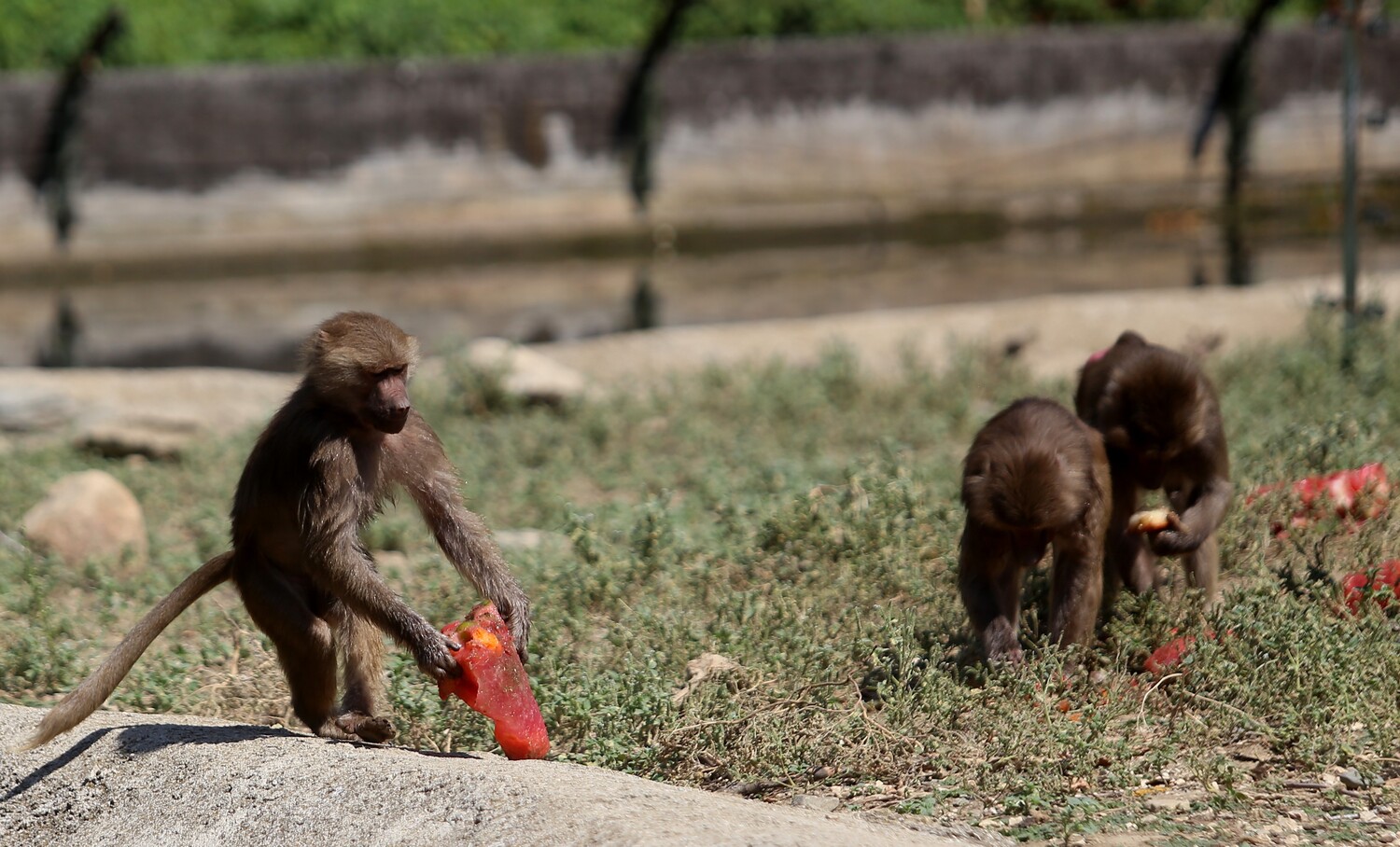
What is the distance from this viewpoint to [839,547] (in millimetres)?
6453

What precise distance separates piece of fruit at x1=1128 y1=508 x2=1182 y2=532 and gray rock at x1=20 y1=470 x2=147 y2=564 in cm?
469

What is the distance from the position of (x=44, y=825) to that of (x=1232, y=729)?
12.0ft

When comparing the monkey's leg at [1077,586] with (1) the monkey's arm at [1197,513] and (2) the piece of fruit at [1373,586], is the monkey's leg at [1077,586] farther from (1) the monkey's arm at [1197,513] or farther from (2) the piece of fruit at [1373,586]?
(2) the piece of fruit at [1373,586]

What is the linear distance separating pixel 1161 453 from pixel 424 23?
19.9 meters

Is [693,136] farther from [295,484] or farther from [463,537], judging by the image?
[295,484]

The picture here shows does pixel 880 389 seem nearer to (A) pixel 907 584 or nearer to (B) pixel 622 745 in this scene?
(A) pixel 907 584

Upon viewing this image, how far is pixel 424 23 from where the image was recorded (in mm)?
23562

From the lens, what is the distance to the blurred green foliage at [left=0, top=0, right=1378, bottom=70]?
883 inches

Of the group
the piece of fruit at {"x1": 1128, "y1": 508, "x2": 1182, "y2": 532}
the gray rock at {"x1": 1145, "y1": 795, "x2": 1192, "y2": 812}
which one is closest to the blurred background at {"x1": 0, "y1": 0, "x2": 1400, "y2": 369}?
the piece of fruit at {"x1": 1128, "y1": 508, "x2": 1182, "y2": 532}

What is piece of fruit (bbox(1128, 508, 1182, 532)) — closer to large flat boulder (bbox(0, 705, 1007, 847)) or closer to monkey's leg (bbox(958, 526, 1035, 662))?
monkey's leg (bbox(958, 526, 1035, 662))

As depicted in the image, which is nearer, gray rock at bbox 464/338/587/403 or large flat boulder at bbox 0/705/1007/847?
large flat boulder at bbox 0/705/1007/847

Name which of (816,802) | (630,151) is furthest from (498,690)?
(630,151)

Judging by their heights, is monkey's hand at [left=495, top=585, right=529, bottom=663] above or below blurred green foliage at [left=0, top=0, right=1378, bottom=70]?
below

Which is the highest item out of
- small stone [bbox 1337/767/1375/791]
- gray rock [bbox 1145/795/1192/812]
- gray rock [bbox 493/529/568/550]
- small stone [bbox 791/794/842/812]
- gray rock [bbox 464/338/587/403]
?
gray rock [bbox 464/338/587/403]
